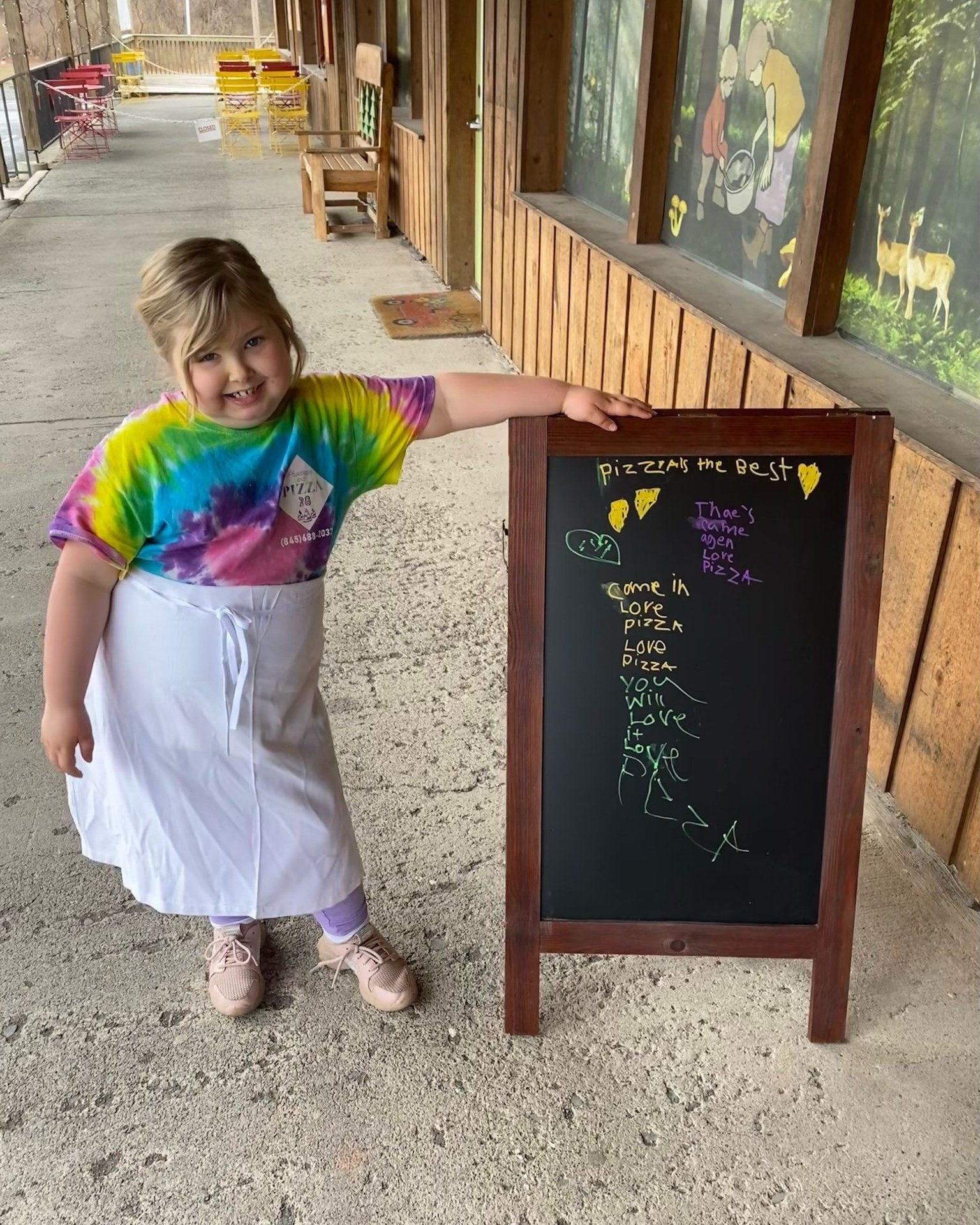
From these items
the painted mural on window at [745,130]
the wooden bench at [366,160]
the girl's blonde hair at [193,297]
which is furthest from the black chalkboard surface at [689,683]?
the wooden bench at [366,160]

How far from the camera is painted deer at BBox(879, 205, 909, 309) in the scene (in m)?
2.57

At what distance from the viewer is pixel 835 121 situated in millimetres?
2580

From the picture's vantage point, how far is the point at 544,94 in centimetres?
493

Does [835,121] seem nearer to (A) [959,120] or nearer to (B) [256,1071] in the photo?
(A) [959,120]

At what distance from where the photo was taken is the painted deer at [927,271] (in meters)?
2.42

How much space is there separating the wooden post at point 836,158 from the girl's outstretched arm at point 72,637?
2015 mm

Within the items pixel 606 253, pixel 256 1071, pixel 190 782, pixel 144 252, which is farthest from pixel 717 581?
pixel 144 252

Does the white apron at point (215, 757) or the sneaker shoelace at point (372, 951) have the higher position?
the white apron at point (215, 757)

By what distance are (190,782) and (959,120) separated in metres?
2.15

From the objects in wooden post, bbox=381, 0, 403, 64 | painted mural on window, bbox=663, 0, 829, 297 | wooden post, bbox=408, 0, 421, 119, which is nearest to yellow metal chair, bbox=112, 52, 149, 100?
wooden post, bbox=381, 0, 403, 64

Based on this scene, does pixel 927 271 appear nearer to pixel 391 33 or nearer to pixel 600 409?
pixel 600 409

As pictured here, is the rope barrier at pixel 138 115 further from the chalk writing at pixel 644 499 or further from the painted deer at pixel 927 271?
the chalk writing at pixel 644 499

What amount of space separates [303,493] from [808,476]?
0.82m

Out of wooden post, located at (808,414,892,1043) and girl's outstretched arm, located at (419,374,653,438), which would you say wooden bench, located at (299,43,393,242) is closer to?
girl's outstretched arm, located at (419,374,653,438)
